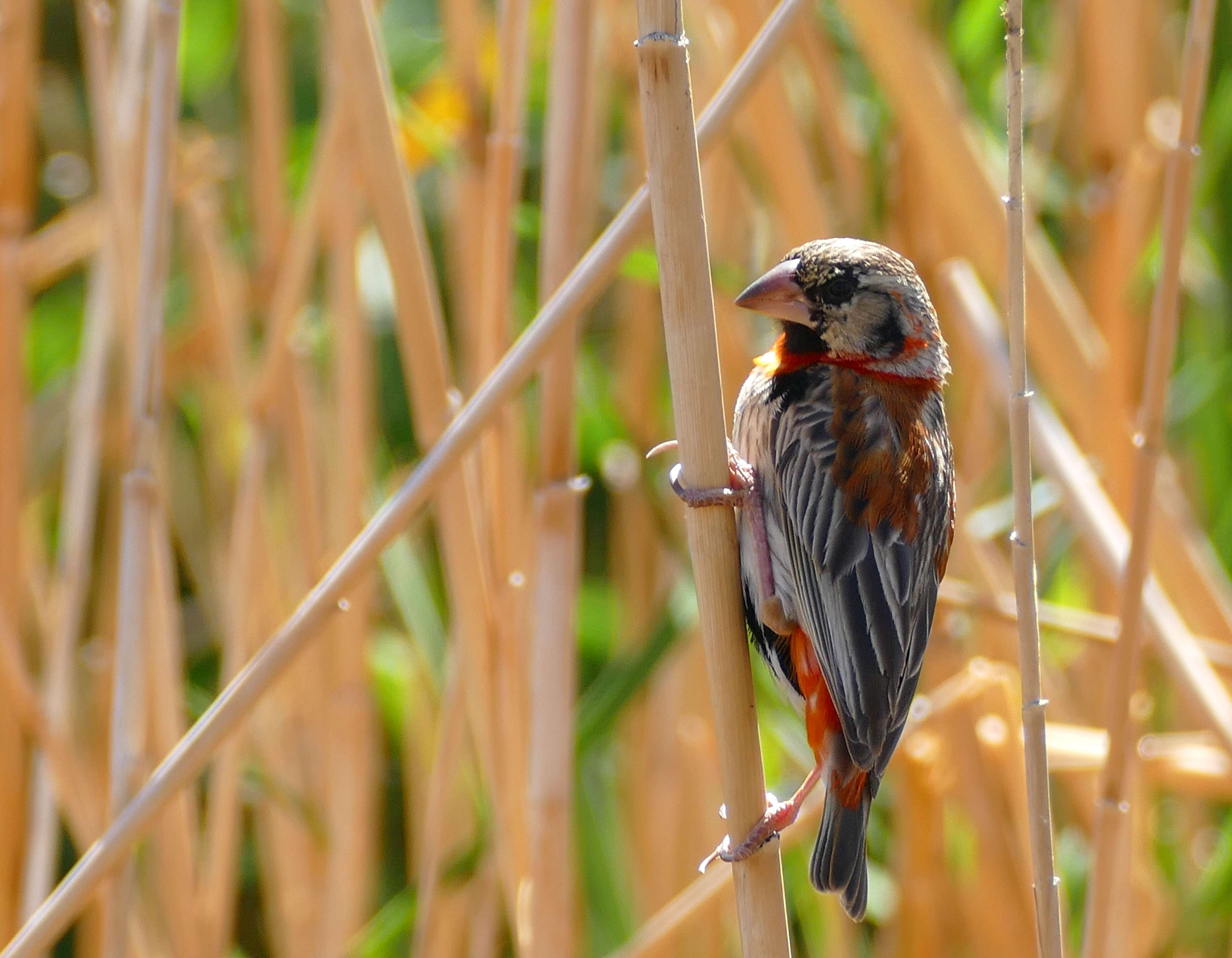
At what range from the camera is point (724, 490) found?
4.26 feet

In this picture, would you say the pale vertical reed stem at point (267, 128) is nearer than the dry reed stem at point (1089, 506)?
No

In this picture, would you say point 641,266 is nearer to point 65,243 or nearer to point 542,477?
point 542,477

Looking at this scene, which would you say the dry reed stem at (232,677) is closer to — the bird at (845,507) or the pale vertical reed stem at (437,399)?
the pale vertical reed stem at (437,399)

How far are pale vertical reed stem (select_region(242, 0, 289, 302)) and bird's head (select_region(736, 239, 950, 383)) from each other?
1209 mm

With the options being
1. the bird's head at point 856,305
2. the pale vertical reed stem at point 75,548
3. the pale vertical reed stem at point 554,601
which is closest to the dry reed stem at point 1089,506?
the bird's head at point 856,305

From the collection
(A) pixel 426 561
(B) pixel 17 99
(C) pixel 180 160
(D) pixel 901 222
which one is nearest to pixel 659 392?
(D) pixel 901 222

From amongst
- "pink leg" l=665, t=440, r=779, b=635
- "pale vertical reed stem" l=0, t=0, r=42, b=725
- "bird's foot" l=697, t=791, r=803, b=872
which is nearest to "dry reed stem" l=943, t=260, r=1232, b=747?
"pink leg" l=665, t=440, r=779, b=635

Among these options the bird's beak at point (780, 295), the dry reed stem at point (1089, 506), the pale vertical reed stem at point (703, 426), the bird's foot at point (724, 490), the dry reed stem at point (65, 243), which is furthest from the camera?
the dry reed stem at point (65, 243)

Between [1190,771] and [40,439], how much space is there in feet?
9.02

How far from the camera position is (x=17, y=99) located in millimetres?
2201

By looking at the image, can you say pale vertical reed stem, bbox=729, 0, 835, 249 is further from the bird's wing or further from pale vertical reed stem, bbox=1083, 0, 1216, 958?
pale vertical reed stem, bbox=1083, 0, 1216, 958

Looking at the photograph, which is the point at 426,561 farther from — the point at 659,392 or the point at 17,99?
the point at 17,99

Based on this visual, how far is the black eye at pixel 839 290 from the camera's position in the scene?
1.80 meters

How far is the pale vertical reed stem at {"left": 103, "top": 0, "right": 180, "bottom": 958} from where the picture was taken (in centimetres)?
166
